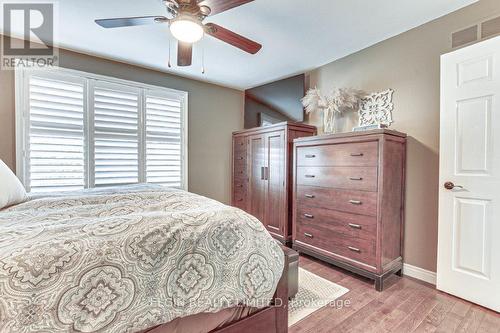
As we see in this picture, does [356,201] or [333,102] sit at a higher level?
[333,102]

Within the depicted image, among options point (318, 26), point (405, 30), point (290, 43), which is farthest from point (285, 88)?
point (405, 30)

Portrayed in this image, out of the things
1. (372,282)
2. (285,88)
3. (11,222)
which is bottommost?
(372,282)

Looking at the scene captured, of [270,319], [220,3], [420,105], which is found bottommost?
[270,319]

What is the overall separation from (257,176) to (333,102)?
1.54 m

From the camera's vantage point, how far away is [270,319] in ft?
4.22

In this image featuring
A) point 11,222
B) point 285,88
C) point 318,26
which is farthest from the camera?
point 285,88

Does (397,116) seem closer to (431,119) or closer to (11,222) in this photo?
(431,119)

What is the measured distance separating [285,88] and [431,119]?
6.68 feet

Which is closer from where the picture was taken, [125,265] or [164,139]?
[125,265]

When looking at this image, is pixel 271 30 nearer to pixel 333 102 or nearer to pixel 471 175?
pixel 333 102

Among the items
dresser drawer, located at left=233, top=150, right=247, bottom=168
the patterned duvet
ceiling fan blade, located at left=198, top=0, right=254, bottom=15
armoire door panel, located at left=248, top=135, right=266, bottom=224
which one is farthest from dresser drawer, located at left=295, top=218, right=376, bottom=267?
ceiling fan blade, located at left=198, top=0, right=254, bottom=15

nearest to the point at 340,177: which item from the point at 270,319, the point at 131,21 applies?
the point at 270,319

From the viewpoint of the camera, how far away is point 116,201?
4.79ft

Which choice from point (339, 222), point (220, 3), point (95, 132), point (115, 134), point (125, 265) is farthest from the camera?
point (115, 134)
